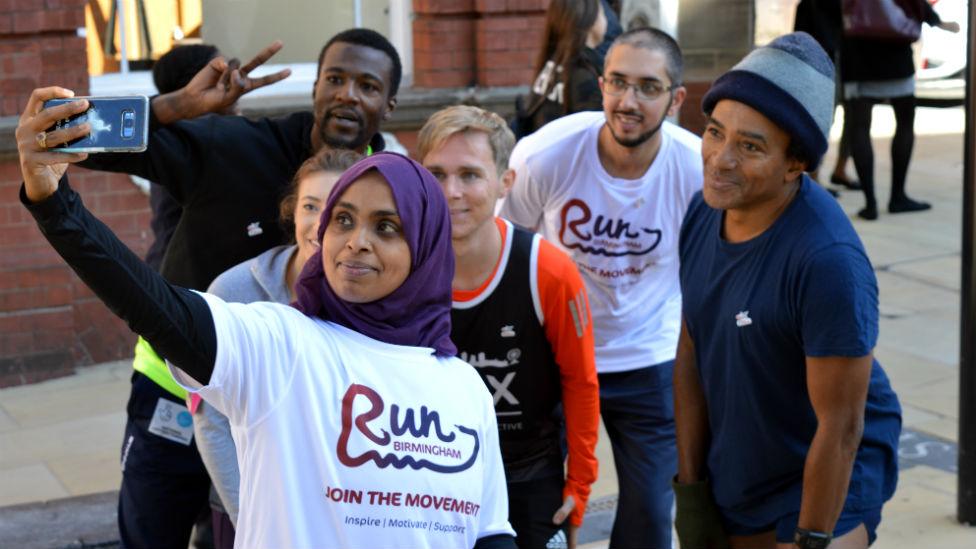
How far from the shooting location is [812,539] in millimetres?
3408

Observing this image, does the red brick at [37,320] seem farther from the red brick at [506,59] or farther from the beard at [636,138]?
the beard at [636,138]

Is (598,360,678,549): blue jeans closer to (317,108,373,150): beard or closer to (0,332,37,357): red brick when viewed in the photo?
(317,108,373,150): beard

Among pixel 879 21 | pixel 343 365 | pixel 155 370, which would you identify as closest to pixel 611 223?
pixel 155 370

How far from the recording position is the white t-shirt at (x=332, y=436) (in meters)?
2.61

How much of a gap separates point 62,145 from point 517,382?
6.37 feet

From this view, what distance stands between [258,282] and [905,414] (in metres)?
4.05

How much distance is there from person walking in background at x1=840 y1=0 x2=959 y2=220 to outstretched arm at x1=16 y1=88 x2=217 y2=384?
8.50m

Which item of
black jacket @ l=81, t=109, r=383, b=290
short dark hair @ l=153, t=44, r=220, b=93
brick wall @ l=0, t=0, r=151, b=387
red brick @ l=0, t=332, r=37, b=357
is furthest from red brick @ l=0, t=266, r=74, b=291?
black jacket @ l=81, t=109, r=383, b=290

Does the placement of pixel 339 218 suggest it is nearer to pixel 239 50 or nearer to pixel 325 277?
pixel 325 277

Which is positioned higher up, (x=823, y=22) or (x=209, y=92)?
(x=209, y=92)

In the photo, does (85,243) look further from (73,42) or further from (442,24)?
(442,24)

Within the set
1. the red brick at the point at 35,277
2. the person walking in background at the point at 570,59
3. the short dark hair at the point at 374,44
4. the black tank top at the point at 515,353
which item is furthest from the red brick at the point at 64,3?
the black tank top at the point at 515,353

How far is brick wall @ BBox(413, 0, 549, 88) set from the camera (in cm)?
853

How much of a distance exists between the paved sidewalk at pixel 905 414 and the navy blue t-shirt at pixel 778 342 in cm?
179
